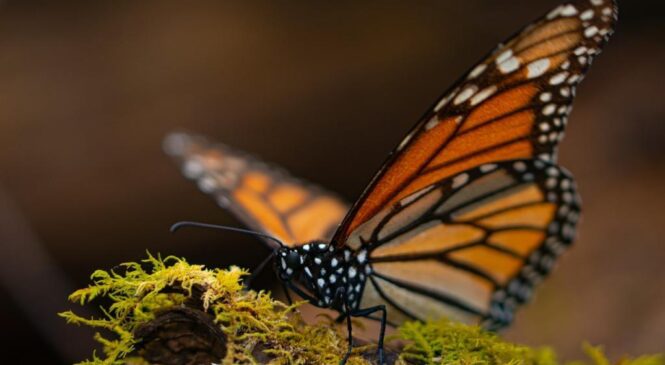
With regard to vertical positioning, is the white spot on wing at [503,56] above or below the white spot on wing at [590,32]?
above

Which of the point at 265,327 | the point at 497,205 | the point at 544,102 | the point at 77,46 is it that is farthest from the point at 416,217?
the point at 77,46

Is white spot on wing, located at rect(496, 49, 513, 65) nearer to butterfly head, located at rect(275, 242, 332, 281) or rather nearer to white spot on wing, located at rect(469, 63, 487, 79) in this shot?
white spot on wing, located at rect(469, 63, 487, 79)

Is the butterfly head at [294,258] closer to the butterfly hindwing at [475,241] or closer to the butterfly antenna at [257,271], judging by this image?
the butterfly antenna at [257,271]

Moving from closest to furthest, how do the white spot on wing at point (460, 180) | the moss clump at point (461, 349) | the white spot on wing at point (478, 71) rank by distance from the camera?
the moss clump at point (461, 349), the white spot on wing at point (478, 71), the white spot on wing at point (460, 180)

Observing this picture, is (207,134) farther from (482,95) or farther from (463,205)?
(482,95)

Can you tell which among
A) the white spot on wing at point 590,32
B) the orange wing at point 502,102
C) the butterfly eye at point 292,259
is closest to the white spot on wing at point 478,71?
the orange wing at point 502,102

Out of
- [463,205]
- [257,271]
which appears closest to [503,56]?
[463,205]
